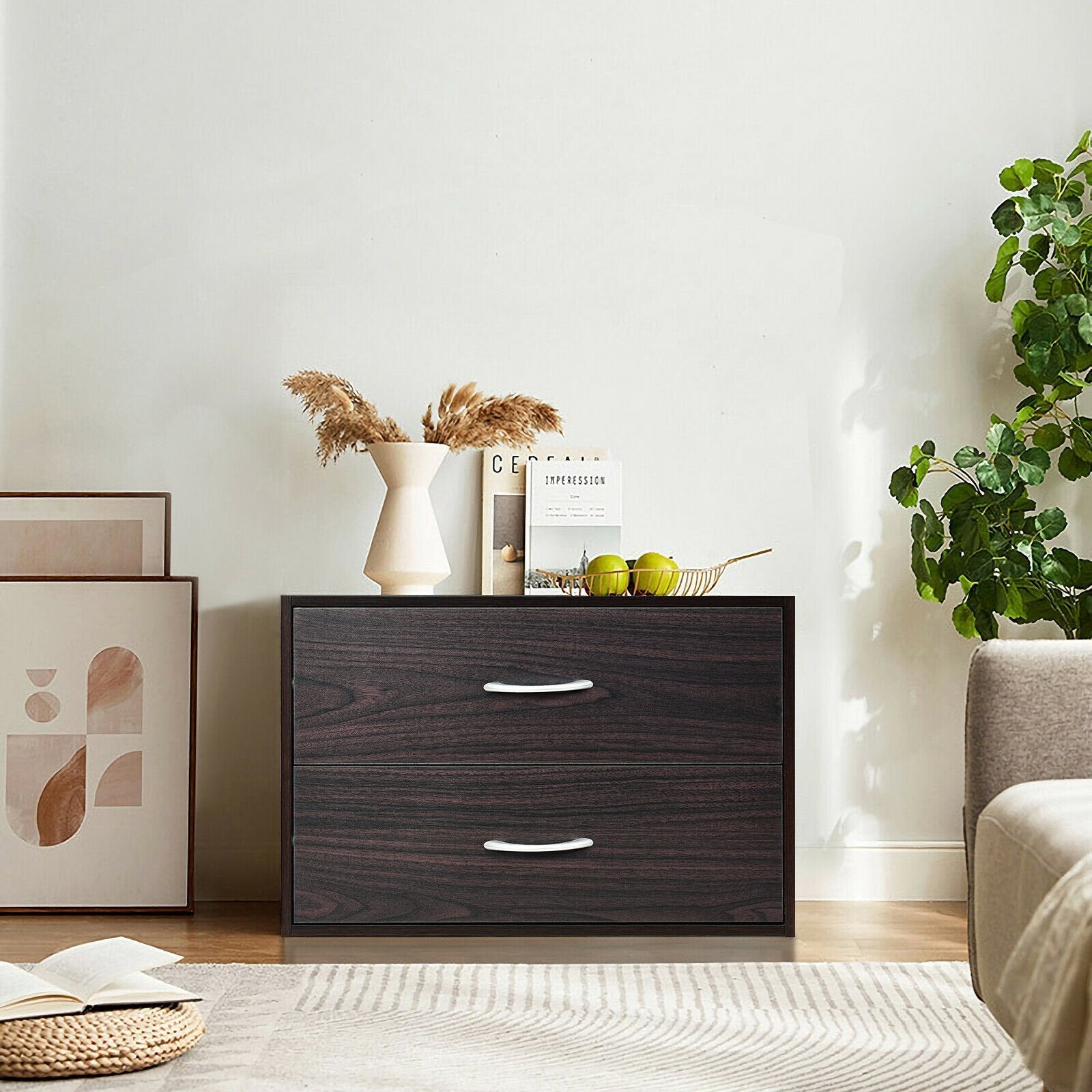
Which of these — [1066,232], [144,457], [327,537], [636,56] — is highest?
[636,56]

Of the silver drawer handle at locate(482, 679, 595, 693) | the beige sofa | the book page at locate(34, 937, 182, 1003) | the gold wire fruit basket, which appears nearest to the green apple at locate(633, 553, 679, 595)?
the gold wire fruit basket

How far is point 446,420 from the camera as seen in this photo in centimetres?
255

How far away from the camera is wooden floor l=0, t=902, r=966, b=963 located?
7.18ft

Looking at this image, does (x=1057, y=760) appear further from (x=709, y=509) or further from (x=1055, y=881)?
(x=709, y=509)

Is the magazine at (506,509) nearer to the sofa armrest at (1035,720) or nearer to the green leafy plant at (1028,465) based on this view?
the green leafy plant at (1028,465)

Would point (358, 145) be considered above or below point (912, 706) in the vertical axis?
above

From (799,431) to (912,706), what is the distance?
25.0 inches

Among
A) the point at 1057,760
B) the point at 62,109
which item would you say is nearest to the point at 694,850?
the point at 1057,760

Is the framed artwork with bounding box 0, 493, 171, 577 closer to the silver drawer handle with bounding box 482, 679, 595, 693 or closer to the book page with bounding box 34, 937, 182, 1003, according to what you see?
the silver drawer handle with bounding box 482, 679, 595, 693

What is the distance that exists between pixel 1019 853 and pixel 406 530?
4.65 feet

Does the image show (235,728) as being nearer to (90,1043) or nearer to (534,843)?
(534,843)

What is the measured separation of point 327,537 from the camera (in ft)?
8.85

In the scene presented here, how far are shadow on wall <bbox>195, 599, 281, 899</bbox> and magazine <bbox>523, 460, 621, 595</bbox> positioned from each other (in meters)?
0.56

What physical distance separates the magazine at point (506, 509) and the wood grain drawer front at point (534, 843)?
1.62ft
